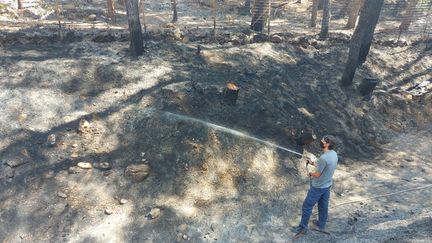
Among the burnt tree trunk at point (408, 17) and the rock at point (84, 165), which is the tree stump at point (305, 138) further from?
the burnt tree trunk at point (408, 17)

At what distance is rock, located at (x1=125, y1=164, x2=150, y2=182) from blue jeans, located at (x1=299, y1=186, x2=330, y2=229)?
3501 mm

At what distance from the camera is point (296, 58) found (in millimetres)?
13141

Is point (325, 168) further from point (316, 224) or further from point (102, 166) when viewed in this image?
point (102, 166)

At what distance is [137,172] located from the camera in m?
7.49

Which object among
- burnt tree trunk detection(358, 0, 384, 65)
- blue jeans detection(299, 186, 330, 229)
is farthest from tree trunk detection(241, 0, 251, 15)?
blue jeans detection(299, 186, 330, 229)

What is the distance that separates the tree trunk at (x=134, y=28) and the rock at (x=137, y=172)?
4.87 metres

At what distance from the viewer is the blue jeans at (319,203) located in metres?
6.29

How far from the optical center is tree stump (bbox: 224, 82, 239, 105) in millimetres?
9148

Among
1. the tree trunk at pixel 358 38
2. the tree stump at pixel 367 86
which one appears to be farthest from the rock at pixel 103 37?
the tree stump at pixel 367 86

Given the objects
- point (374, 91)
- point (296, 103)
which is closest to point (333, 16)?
point (374, 91)

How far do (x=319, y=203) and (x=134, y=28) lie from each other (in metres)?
7.85

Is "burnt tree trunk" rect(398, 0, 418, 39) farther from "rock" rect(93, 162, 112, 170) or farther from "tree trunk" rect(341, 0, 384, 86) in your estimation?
"rock" rect(93, 162, 112, 170)

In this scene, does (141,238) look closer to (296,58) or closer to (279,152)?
(279,152)

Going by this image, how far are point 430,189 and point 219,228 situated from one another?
5.47 meters
